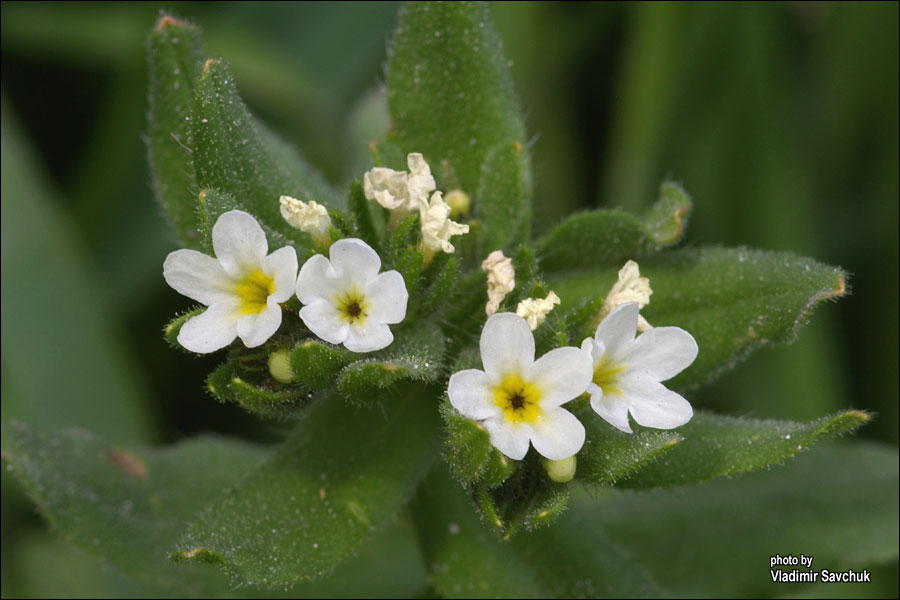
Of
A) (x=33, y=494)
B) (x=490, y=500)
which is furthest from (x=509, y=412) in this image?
(x=33, y=494)

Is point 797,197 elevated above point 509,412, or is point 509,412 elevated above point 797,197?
point 797,197

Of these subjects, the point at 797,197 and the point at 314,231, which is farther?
the point at 797,197

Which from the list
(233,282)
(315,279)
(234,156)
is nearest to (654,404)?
(315,279)

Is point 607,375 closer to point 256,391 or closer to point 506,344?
point 506,344

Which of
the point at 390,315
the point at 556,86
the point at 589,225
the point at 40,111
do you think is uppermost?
the point at 556,86

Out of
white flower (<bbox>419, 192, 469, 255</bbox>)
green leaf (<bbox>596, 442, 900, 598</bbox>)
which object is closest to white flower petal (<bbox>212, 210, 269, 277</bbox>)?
white flower (<bbox>419, 192, 469, 255</bbox>)

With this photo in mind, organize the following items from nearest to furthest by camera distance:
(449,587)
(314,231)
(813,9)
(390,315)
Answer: (390,315)
(314,231)
(449,587)
(813,9)

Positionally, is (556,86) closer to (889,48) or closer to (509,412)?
(889,48)
